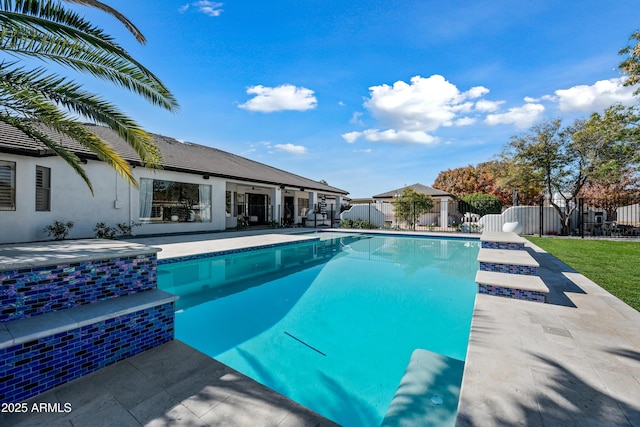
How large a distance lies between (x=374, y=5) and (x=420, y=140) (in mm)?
16939

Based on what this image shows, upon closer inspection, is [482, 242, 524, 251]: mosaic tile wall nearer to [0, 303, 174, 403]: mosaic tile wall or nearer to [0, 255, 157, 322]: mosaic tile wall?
[0, 303, 174, 403]: mosaic tile wall

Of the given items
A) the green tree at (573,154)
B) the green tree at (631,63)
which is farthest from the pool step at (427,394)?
the green tree at (573,154)

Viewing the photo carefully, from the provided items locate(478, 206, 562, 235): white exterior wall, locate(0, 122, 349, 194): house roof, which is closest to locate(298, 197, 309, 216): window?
locate(0, 122, 349, 194): house roof

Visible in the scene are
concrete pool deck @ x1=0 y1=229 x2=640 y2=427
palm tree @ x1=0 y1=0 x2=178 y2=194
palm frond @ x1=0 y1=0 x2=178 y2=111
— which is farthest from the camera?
palm tree @ x1=0 y1=0 x2=178 y2=194

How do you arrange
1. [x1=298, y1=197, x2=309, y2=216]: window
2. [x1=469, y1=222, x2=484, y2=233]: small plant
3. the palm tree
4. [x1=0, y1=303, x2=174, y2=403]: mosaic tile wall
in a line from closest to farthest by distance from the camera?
[x1=0, y1=303, x2=174, y2=403]: mosaic tile wall
the palm tree
[x1=469, y1=222, x2=484, y2=233]: small plant
[x1=298, y1=197, x2=309, y2=216]: window

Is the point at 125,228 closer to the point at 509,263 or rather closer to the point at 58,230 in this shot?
the point at 58,230

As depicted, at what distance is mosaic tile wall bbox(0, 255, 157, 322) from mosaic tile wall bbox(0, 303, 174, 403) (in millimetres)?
503

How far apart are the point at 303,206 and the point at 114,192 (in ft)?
51.6

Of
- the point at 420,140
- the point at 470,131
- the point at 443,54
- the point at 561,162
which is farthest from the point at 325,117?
the point at 561,162

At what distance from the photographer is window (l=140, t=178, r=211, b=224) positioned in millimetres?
12609

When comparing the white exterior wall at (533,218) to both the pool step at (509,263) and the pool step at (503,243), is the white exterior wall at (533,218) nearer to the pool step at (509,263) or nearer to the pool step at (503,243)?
the pool step at (503,243)

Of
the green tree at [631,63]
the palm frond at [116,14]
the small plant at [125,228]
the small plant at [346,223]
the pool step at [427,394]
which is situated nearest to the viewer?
the pool step at [427,394]

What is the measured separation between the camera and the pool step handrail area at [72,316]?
2344 millimetres

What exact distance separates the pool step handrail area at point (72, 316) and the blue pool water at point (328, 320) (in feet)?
3.59
